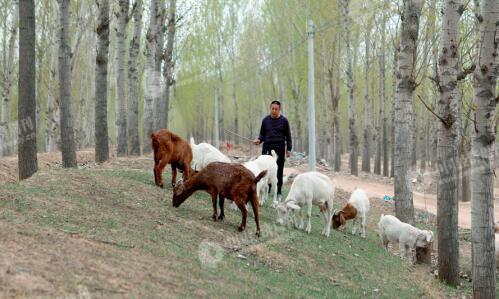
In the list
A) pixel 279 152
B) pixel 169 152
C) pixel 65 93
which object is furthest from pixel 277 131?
pixel 65 93

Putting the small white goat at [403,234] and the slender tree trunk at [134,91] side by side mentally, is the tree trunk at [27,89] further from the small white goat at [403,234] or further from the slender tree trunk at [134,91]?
the slender tree trunk at [134,91]

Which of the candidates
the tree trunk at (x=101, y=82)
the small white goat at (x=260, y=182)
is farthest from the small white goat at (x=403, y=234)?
the tree trunk at (x=101, y=82)

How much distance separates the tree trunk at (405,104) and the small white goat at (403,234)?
2.95 feet

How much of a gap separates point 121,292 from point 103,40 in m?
9.95

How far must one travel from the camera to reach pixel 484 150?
22.4ft

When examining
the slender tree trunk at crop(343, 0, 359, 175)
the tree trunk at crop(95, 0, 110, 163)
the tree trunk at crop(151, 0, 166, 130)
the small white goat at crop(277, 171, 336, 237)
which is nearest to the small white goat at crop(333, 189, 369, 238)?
the small white goat at crop(277, 171, 336, 237)

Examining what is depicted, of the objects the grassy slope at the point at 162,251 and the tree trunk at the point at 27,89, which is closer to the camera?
the grassy slope at the point at 162,251

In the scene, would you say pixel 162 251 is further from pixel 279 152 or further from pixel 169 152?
pixel 279 152

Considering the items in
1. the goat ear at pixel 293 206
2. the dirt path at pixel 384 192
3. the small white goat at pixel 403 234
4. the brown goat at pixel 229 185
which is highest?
the brown goat at pixel 229 185

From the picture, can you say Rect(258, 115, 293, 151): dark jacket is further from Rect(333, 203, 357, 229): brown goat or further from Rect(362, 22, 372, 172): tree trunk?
Rect(362, 22, 372, 172): tree trunk

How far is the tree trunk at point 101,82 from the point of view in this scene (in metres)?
13.1

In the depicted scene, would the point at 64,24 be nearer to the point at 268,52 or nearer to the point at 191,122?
the point at 268,52

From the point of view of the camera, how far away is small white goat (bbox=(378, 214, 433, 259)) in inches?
387

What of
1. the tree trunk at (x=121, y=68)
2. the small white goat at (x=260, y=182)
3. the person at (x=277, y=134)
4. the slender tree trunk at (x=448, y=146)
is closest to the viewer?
the slender tree trunk at (x=448, y=146)
